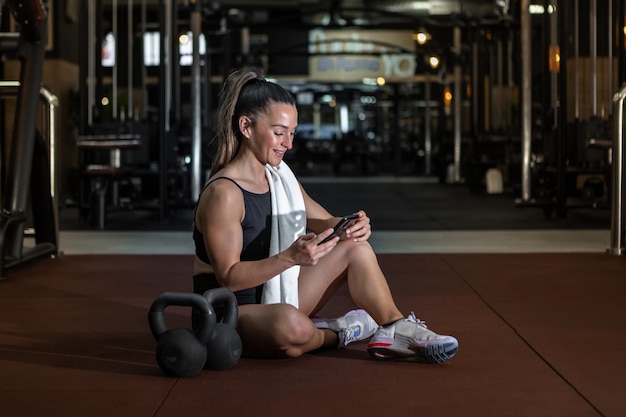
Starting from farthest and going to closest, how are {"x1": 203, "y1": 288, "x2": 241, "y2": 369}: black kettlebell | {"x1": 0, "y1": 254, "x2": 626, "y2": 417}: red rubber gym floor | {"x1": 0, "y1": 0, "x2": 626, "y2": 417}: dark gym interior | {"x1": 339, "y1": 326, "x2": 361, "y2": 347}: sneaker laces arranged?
{"x1": 339, "y1": 326, "x2": 361, "y2": 347}: sneaker laces
{"x1": 203, "y1": 288, "x2": 241, "y2": 369}: black kettlebell
{"x1": 0, "y1": 0, "x2": 626, "y2": 417}: dark gym interior
{"x1": 0, "y1": 254, "x2": 626, "y2": 417}: red rubber gym floor

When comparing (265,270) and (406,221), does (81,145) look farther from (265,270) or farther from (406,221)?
(265,270)

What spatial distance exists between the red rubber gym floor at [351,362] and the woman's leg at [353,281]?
0.61ft

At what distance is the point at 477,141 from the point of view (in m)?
15.3

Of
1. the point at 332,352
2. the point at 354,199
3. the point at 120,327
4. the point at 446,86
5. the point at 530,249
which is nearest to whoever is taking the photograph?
the point at 332,352

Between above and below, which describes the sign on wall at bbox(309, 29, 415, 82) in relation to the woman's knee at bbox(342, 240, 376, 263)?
above

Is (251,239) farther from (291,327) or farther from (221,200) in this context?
(291,327)

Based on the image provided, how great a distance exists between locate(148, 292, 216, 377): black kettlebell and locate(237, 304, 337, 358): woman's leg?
0.25 m

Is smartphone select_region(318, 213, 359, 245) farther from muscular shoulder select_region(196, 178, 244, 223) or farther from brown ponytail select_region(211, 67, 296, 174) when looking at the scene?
brown ponytail select_region(211, 67, 296, 174)

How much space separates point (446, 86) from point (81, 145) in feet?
43.9

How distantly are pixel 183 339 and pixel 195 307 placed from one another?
11 cm

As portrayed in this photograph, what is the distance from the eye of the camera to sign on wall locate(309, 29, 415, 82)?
22.3 m

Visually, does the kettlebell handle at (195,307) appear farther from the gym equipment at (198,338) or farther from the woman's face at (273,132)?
the woman's face at (273,132)

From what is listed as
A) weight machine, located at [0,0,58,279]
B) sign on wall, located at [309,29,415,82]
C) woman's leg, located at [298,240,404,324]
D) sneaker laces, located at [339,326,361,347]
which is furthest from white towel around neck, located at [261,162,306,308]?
sign on wall, located at [309,29,415,82]

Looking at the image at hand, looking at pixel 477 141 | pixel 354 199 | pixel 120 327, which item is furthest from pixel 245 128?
pixel 477 141
